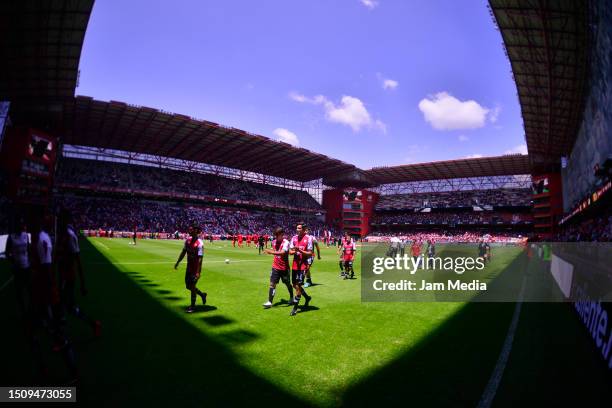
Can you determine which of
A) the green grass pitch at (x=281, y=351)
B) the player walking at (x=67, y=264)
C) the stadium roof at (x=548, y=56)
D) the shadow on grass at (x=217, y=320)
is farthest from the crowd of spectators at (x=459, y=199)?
the player walking at (x=67, y=264)

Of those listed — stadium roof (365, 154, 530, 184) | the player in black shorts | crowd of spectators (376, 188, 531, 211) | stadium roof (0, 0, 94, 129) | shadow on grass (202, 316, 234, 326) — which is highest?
stadium roof (0, 0, 94, 129)

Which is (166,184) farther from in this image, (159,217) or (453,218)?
(453,218)

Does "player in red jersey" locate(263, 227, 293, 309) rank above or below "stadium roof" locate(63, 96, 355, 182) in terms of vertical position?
below

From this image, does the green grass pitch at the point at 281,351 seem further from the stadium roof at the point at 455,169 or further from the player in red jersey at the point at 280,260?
the stadium roof at the point at 455,169

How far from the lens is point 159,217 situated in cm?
6131

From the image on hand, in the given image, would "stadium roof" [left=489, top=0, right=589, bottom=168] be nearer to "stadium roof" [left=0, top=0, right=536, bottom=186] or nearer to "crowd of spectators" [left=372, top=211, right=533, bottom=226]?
"stadium roof" [left=0, top=0, right=536, bottom=186]

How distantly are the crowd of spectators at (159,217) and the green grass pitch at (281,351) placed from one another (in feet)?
132

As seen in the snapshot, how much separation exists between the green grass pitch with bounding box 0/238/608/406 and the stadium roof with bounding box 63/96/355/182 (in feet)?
133

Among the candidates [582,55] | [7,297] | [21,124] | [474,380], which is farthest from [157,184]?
[474,380]

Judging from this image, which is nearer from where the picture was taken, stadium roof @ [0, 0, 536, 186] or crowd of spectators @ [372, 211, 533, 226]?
stadium roof @ [0, 0, 536, 186]

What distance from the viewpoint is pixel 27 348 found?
6012 millimetres

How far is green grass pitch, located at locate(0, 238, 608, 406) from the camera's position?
4.56 m

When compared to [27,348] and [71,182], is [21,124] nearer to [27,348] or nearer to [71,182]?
[71,182]

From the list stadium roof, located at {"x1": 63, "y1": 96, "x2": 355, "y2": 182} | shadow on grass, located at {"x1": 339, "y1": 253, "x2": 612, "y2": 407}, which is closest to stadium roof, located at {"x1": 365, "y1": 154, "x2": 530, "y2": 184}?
stadium roof, located at {"x1": 63, "y1": 96, "x2": 355, "y2": 182}
